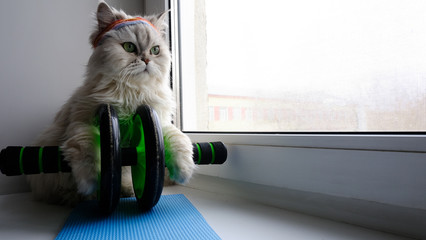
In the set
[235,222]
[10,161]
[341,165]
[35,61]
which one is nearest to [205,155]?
[235,222]

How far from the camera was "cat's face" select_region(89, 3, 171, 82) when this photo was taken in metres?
0.77

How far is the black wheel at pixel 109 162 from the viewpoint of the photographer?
586 mm

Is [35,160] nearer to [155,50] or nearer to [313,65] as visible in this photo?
[155,50]

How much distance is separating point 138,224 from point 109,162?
0.16 meters

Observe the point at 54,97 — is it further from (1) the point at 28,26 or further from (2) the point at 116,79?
(2) the point at 116,79

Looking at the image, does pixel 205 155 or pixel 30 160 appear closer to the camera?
pixel 30 160

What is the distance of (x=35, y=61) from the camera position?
1098mm

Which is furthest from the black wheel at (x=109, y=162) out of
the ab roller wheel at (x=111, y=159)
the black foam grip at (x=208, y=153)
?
the black foam grip at (x=208, y=153)

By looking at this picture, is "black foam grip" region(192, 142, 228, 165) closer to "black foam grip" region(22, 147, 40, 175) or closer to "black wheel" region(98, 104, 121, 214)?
"black wheel" region(98, 104, 121, 214)

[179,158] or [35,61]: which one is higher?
[35,61]

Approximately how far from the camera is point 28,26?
1080 mm

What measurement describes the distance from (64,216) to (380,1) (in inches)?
35.3

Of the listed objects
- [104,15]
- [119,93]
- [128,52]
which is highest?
[104,15]

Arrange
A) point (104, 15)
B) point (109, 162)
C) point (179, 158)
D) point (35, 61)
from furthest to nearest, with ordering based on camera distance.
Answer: point (35, 61) < point (104, 15) < point (179, 158) < point (109, 162)
